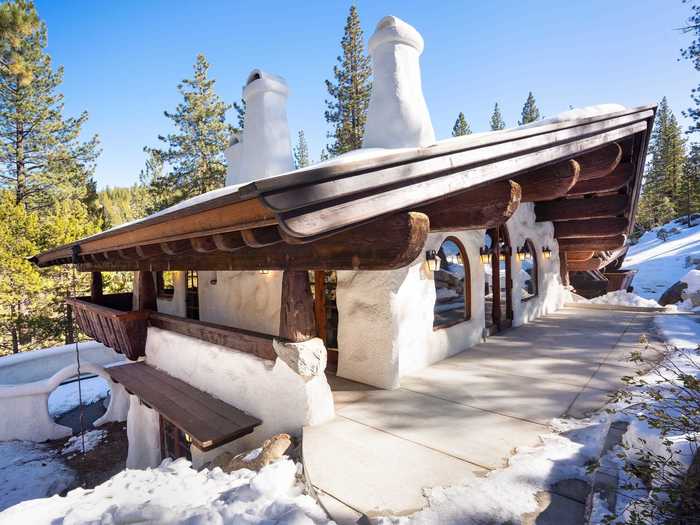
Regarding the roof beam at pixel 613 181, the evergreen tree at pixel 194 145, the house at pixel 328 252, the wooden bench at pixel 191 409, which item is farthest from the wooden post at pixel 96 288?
the evergreen tree at pixel 194 145

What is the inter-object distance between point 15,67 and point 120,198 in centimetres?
3437

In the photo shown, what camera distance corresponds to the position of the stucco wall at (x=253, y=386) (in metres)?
3.42

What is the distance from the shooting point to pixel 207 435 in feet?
11.4

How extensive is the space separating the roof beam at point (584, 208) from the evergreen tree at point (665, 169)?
39643mm

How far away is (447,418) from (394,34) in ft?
20.2

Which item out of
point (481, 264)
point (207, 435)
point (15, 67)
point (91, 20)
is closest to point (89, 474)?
point (207, 435)

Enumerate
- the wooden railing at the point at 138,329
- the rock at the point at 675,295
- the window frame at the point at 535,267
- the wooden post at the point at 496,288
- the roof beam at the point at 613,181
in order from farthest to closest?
1. the rock at the point at 675,295
2. the window frame at the point at 535,267
3. the wooden post at the point at 496,288
4. the roof beam at the point at 613,181
5. the wooden railing at the point at 138,329

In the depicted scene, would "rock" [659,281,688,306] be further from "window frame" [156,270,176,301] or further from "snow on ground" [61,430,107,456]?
"snow on ground" [61,430,107,456]

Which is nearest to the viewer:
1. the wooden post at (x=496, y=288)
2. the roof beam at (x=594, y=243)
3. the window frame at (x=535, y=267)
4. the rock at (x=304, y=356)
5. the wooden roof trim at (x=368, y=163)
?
the wooden roof trim at (x=368, y=163)

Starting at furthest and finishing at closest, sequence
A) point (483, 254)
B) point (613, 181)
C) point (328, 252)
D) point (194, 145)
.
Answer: point (194, 145) < point (483, 254) < point (613, 181) < point (328, 252)

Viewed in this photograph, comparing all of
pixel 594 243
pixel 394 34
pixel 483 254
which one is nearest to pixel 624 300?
pixel 594 243

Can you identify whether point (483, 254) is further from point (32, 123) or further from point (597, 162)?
point (32, 123)

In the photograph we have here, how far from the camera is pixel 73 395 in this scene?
1154 cm

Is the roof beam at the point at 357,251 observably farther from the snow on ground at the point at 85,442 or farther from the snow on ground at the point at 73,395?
the snow on ground at the point at 73,395
